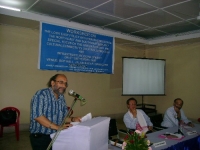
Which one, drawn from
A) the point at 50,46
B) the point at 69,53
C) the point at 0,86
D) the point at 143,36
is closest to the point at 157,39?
the point at 143,36

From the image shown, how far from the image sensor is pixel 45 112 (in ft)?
6.38

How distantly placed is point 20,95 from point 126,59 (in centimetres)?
318

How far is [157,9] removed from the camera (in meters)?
3.63

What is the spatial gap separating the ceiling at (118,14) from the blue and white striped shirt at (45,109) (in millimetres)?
2097

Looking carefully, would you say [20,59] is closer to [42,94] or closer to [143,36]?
[42,94]

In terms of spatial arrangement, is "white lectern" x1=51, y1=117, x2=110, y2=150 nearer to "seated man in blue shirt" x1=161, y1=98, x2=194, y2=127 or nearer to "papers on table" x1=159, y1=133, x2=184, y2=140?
"papers on table" x1=159, y1=133, x2=184, y2=140

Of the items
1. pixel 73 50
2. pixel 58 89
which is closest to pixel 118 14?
pixel 73 50

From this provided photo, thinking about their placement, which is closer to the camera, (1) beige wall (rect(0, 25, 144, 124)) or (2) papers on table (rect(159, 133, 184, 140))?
(2) papers on table (rect(159, 133, 184, 140))

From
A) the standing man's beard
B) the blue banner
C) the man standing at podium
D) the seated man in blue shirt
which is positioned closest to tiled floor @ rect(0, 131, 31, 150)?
the blue banner

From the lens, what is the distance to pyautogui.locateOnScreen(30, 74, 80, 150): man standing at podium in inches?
73.4

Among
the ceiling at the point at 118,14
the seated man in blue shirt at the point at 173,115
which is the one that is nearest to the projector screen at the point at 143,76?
the ceiling at the point at 118,14

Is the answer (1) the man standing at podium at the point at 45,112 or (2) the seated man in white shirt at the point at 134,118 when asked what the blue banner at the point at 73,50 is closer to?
(2) the seated man in white shirt at the point at 134,118

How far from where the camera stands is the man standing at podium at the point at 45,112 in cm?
187

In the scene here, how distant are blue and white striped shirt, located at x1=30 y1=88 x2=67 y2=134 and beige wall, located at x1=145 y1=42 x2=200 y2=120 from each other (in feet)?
16.4
